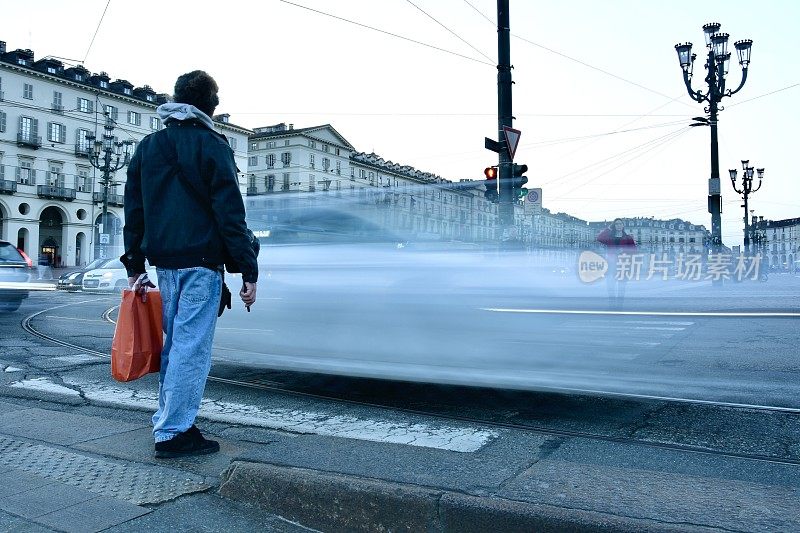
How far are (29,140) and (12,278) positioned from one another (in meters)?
49.0

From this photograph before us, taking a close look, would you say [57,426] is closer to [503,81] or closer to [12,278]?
[503,81]

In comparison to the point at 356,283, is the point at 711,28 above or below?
above

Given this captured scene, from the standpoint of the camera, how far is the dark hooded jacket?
3.29 meters

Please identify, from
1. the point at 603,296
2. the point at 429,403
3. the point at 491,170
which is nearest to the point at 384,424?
the point at 429,403

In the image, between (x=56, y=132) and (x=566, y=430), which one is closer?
(x=566, y=430)

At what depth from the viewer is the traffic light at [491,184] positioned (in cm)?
1107

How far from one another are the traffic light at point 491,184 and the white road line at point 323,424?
6639 mm

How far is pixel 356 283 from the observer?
5.27 metres

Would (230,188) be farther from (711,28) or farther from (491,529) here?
(711,28)

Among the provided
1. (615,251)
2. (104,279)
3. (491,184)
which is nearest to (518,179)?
(491,184)

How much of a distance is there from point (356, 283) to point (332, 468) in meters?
2.33

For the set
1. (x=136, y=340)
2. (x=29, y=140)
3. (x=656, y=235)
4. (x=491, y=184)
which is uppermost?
(x=29, y=140)

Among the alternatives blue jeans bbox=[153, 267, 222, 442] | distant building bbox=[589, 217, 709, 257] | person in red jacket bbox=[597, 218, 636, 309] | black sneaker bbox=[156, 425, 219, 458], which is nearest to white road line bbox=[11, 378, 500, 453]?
black sneaker bbox=[156, 425, 219, 458]

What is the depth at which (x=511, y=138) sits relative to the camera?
1172cm
